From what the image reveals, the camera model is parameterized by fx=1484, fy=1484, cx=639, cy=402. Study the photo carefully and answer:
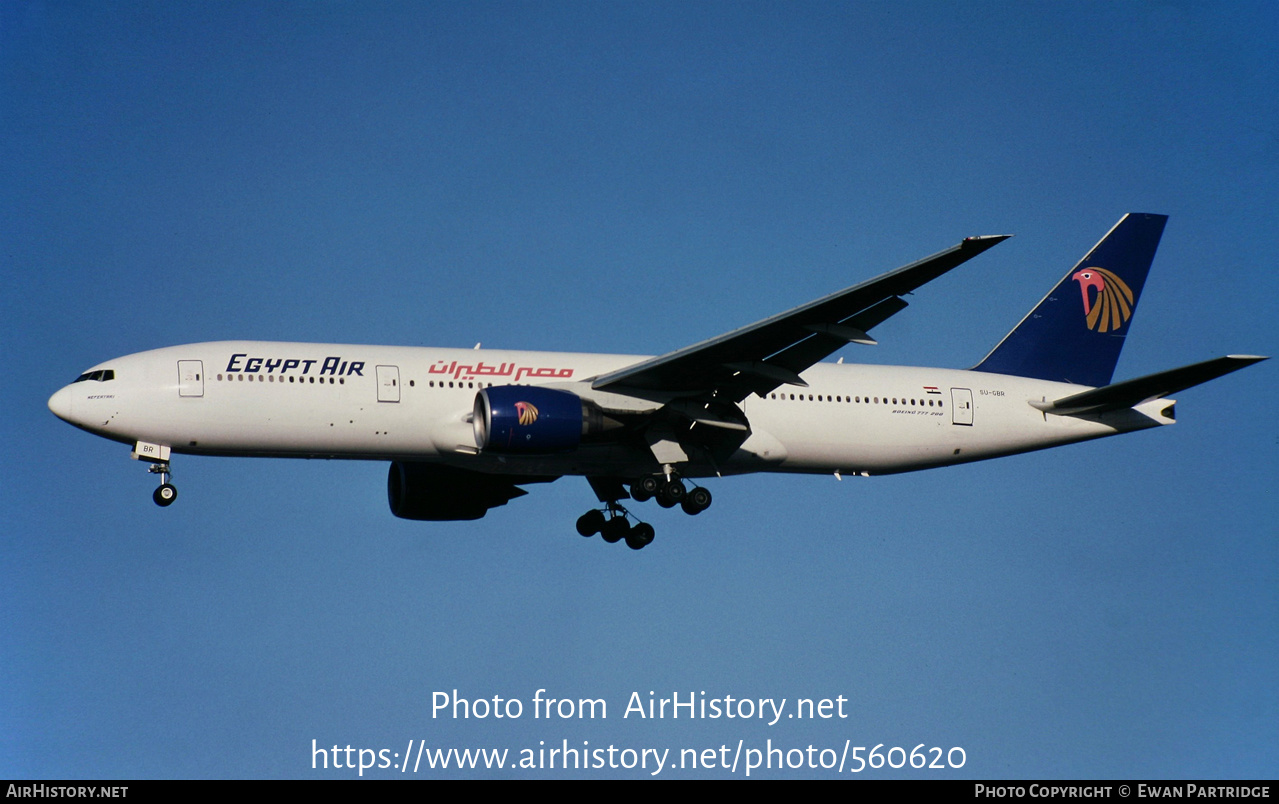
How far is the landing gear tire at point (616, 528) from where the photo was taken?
37594mm

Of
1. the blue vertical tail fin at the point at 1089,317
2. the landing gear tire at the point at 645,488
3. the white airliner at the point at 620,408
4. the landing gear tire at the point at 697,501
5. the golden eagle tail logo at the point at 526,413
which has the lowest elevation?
the landing gear tire at the point at 697,501

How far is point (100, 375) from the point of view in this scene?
32.4 meters

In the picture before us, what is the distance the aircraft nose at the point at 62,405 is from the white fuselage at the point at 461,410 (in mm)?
22

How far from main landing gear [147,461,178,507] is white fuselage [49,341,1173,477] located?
632 millimetres

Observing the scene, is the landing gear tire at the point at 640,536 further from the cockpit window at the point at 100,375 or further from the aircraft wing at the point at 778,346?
the cockpit window at the point at 100,375

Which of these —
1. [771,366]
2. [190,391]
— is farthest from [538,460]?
[190,391]

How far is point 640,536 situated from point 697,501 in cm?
279

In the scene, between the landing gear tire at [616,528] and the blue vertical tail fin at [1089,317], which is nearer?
the landing gear tire at [616,528]

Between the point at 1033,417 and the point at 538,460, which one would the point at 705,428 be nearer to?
the point at 538,460

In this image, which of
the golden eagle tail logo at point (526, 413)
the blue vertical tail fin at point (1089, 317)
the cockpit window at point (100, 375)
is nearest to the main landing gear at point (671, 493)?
the golden eagle tail logo at point (526, 413)

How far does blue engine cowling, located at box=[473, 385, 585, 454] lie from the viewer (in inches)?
1240

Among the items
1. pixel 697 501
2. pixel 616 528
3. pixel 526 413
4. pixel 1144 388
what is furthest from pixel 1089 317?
pixel 526 413

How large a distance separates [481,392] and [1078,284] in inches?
679

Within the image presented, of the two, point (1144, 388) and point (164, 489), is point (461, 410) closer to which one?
point (164, 489)
